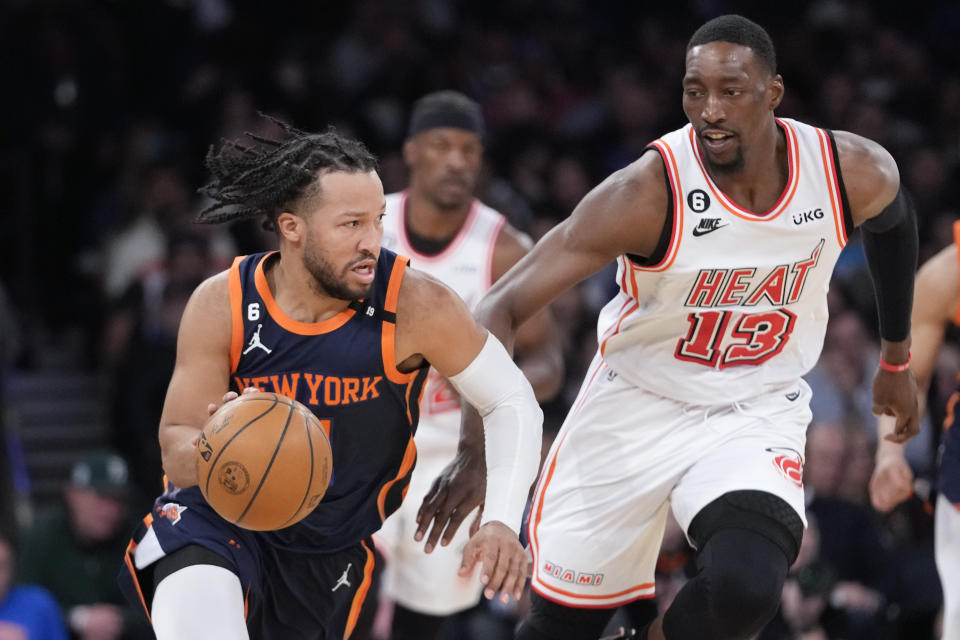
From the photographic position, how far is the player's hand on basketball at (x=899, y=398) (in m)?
4.87

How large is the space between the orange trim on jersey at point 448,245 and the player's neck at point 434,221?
0.08 ft

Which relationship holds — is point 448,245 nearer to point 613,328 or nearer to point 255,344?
point 613,328

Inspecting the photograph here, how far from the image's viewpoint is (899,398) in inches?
192

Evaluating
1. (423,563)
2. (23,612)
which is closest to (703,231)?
(423,563)

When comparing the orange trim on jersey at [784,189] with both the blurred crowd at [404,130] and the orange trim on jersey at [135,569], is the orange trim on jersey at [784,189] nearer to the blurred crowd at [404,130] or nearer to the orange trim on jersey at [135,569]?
the orange trim on jersey at [135,569]

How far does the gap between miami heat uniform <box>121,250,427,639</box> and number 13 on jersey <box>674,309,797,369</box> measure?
0.85 m

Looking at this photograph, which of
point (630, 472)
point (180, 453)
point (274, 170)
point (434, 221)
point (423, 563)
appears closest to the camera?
point (180, 453)

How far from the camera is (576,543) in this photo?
4426 millimetres

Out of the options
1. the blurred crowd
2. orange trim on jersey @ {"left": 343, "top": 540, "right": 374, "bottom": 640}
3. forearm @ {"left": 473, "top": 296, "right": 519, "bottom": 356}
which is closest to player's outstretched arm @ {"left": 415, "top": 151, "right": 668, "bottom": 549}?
forearm @ {"left": 473, "top": 296, "right": 519, "bottom": 356}

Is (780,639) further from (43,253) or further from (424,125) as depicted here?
(43,253)

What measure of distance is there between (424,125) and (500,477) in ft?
8.62

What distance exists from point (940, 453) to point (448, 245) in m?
2.16

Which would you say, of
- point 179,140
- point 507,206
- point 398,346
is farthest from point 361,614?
point 179,140

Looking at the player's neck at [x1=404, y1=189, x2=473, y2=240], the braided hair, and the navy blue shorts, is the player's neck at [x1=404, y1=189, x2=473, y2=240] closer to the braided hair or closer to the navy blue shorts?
the braided hair
